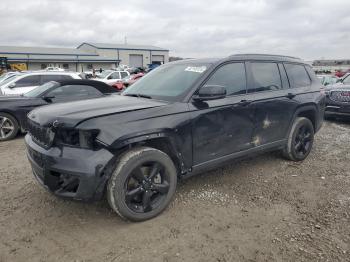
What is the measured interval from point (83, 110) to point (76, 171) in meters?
0.68

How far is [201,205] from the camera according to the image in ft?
11.6

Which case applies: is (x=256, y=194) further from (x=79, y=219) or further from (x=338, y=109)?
(x=338, y=109)

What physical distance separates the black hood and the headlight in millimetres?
87

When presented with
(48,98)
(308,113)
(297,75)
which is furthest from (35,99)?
(308,113)

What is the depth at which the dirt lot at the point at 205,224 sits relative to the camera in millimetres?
2650

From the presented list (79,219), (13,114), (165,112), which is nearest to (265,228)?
(165,112)

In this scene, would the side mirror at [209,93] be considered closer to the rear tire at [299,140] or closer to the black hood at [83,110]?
the black hood at [83,110]

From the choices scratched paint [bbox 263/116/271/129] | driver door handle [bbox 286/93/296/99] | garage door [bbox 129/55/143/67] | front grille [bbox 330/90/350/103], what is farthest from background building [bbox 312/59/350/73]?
scratched paint [bbox 263/116/271/129]

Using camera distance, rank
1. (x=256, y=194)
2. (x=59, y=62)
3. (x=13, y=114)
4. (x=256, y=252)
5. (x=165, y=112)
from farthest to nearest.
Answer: (x=59, y=62) → (x=13, y=114) → (x=256, y=194) → (x=165, y=112) → (x=256, y=252)

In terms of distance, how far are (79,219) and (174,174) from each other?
3.81 feet

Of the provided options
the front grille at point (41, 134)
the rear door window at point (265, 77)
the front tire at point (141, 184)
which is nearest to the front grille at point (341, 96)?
the rear door window at point (265, 77)

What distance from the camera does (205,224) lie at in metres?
3.12

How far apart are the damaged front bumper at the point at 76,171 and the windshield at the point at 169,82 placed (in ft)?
3.89

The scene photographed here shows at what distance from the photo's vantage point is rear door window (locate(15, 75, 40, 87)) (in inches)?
400
